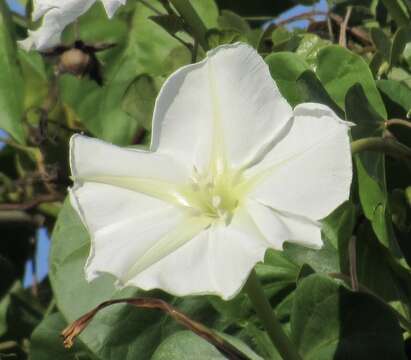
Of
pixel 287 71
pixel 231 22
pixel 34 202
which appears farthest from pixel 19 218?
pixel 287 71

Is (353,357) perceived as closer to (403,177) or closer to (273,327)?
(273,327)

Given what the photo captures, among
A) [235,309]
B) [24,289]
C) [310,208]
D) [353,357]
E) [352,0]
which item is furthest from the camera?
[24,289]

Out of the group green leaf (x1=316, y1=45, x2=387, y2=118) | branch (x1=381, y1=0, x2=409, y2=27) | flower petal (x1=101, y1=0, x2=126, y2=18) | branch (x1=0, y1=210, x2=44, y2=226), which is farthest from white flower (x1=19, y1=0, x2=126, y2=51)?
branch (x1=0, y1=210, x2=44, y2=226)

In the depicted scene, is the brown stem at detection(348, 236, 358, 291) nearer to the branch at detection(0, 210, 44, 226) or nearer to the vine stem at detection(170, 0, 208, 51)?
the vine stem at detection(170, 0, 208, 51)

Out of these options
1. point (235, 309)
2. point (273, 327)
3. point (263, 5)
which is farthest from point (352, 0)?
point (273, 327)

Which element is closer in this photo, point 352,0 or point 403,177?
point 403,177

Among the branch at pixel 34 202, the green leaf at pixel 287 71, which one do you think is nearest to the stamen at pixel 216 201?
the green leaf at pixel 287 71

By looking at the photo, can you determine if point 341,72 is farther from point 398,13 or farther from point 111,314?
point 111,314
